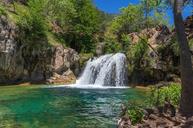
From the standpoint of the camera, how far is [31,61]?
195 ft

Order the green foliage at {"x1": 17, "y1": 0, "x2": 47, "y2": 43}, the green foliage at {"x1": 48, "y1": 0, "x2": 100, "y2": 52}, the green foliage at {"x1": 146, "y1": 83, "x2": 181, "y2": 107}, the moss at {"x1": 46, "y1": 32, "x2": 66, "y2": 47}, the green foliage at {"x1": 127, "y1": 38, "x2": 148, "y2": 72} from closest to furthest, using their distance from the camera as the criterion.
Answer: the green foliage at {"x1": 146, "y1": 83, "x2": 181, "y2": 107} → the green foliage at {"x1": 127, "y1": 38, "x2": 148, "y2": 72} → the green foliage at {"x1": 17, "y1": 0, "x2": 47, "y2": 43} → the moss at {"x1": 46, "y1": 32, "x2": 66, "y2": 47} → the green foliage at {"x1": 48, "y1": 0, "x2": 100, "y2": 52}

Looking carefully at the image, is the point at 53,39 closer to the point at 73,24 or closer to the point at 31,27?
the point at 31,27

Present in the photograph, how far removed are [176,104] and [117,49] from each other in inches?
2069

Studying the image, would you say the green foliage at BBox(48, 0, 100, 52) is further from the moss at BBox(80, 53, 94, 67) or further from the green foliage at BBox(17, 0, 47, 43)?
the green foliage at BBox(17, 0, 47, 43)

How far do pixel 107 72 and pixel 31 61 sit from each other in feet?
41.3

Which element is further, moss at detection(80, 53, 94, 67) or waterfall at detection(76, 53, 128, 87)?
moss at detection(80, 53, 94, 67)

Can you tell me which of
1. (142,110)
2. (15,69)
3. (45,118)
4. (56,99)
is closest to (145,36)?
(15,69)

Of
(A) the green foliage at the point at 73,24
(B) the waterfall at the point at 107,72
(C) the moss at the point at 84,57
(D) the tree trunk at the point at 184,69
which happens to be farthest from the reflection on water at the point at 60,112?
(A) the green foliage at the point at 73,24

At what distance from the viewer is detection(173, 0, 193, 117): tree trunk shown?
16.3 m

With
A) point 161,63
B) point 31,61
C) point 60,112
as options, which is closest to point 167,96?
point 60,112

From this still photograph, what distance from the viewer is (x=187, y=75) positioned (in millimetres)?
16281

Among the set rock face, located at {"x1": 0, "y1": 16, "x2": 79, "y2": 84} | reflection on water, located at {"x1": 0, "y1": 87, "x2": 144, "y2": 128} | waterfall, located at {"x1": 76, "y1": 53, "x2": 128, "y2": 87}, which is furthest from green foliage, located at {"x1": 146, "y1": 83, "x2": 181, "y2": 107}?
rock face, located at {"x1": 0, "y1": 16, "x2": 79, "y2": 84}

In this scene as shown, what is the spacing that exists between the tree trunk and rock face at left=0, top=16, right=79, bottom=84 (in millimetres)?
40332

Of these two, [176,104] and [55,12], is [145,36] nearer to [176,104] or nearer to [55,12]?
[55,12]
